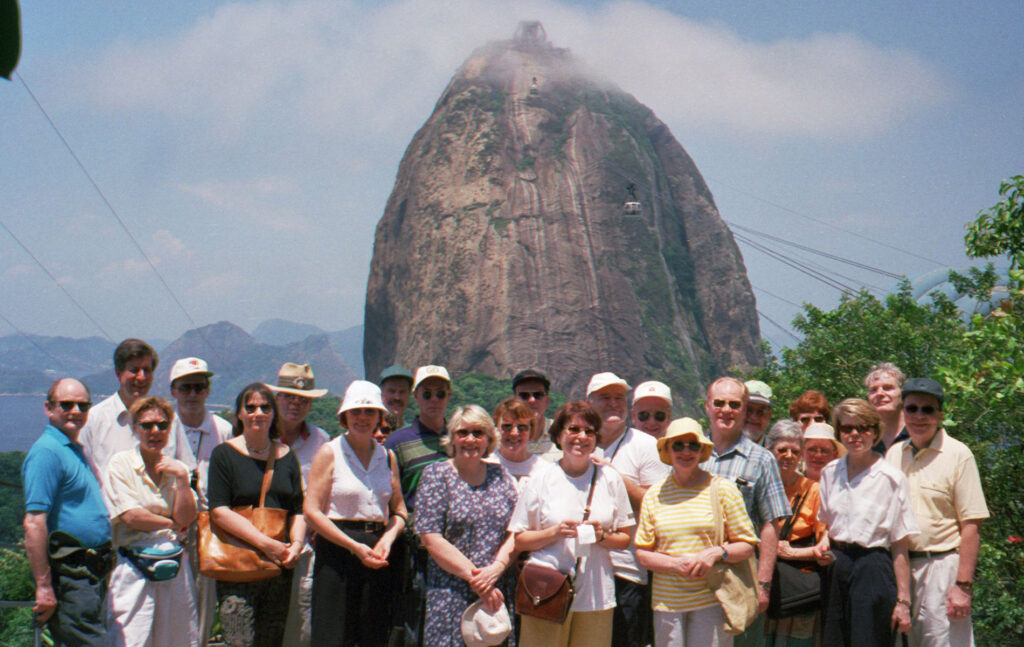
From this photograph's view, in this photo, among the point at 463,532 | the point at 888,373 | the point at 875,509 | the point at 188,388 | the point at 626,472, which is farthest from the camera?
the point at 888,373

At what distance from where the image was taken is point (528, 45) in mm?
77375

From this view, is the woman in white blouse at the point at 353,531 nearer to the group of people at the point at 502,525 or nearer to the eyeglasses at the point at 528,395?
the group of people at the point at 502,525

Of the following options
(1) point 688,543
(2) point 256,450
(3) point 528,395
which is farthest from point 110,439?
(1) point 688,543

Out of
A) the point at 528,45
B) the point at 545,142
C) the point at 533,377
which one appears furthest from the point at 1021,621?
the point at 528,45

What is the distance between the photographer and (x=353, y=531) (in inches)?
191

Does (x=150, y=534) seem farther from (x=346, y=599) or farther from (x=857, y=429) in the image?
(x=857, y=429)

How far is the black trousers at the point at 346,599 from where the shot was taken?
4781 millimetres

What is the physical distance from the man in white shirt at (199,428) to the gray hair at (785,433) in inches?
137

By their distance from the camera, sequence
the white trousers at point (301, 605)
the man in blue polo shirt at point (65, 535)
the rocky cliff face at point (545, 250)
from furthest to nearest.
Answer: the rocky cliff face at point (545, 250) < the white trousers at point (301, 605) < the man in blue polo shirt at point (65, 535)

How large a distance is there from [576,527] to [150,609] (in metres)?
2.38

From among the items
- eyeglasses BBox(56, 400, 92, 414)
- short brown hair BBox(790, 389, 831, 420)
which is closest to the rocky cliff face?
short brown hair BBox(790, 389, 831, 420)

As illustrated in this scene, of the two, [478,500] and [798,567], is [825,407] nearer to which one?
[798,567]

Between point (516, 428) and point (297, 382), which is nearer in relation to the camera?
point (516, 428)

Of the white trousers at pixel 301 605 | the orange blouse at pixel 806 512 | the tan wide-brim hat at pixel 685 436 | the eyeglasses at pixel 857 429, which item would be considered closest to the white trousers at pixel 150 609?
the white trousers at pixel 301 605
